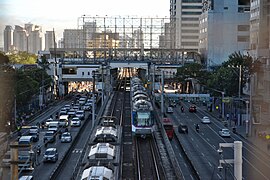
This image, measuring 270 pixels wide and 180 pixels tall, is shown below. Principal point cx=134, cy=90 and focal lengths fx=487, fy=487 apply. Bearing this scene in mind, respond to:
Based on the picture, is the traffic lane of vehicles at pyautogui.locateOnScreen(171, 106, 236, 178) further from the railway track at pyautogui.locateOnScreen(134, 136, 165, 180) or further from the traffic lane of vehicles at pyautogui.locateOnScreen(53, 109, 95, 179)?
the traffic lane of vehicles at pyautogui.locateOnScreen(53, 109, 95, 179)

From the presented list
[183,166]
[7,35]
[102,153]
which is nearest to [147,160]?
[183,166]

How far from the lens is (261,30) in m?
14.0

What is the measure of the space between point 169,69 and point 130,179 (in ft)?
57.2

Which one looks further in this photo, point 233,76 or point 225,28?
point 225,28

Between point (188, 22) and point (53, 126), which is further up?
point (188, 22)

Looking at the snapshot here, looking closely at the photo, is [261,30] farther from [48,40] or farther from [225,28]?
[48,40]

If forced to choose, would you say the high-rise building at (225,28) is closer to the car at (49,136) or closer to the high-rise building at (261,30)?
the high-rise building at (261,30)

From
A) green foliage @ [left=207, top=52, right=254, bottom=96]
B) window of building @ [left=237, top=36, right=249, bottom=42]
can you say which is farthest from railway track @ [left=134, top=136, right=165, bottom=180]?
window of building @ [left=237, top=36, right=249, bottom=42]

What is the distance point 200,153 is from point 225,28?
556 inches

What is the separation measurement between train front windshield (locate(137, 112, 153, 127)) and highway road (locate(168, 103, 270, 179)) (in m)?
0.74

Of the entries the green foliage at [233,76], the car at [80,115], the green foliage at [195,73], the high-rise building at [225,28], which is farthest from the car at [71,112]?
the high-rise building at [225,28]

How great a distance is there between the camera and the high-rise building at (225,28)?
2170 cm

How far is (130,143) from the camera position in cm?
845

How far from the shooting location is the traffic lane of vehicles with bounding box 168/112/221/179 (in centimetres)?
723
